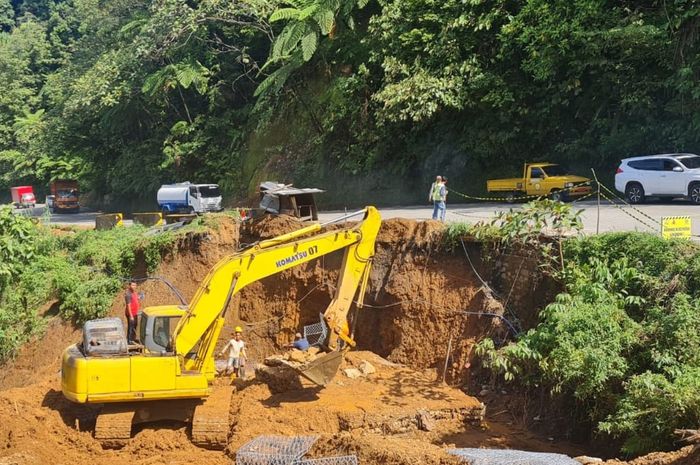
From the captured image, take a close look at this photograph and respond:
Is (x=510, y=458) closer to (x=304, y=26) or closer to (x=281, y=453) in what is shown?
(x=281, y=453)

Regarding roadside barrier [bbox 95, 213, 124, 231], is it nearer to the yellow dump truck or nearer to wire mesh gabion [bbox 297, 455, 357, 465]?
the yellow dump truck

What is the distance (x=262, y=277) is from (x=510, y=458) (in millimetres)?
5957

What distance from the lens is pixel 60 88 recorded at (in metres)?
50.7

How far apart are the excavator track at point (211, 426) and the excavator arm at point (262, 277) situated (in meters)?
0.70

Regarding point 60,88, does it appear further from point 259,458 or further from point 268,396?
point 259,458

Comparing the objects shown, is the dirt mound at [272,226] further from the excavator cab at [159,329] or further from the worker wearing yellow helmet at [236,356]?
the excavator cab at [159,329]

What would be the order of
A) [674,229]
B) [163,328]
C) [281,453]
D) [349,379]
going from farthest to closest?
[349,379]
[163,328]
[674,229]
[281,453]

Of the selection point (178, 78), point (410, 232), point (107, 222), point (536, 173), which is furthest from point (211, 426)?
point (178, 78)

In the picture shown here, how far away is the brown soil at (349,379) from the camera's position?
543 inches

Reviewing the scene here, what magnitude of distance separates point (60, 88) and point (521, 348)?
44371mm

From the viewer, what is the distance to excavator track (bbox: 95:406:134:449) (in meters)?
14.3

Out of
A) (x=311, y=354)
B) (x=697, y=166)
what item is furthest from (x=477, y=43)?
(x=311, y=354)

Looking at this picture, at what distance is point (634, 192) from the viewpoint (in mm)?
24812

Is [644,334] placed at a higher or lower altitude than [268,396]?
higher
